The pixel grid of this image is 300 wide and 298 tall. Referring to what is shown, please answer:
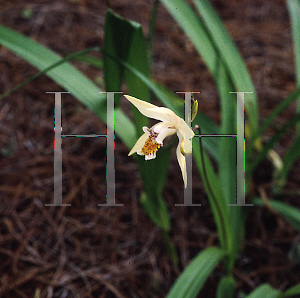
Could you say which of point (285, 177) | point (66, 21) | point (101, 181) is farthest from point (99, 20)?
point (285, 177)

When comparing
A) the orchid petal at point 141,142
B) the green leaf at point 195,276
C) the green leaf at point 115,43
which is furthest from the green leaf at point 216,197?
the green leaf at point 115,43

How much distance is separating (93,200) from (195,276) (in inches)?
24.4

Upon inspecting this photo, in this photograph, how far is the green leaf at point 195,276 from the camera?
84 centimetres

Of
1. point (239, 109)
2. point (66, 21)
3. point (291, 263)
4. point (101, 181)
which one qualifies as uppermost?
point (66, 21)

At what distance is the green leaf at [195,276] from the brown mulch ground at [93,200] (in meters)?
0.28

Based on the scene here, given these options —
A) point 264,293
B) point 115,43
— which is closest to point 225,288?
point 264,293

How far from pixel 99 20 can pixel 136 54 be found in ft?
4.16

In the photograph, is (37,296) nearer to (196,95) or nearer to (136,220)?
(136,220)

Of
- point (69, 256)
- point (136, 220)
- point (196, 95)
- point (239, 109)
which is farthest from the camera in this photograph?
point (196, 95)

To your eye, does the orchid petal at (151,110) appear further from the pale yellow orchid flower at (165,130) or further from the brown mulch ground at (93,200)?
the brown mulch ground at (93,200)

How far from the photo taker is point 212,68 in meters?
1.09

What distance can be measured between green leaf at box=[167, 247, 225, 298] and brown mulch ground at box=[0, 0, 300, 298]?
0.28 m

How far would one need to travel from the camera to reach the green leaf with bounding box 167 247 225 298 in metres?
0.84

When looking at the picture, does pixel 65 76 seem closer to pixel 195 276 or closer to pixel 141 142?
pixel 141 142
